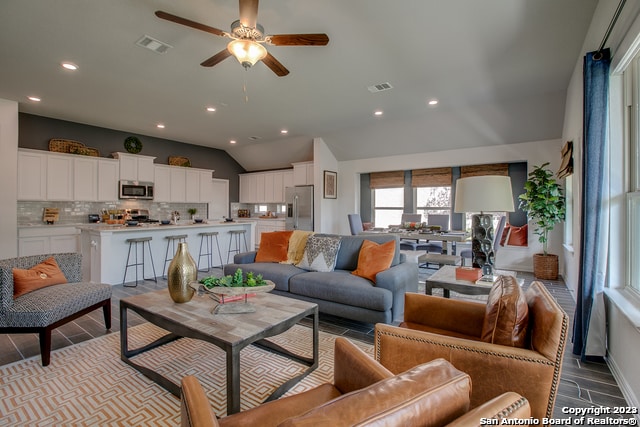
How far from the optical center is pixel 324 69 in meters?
3.80

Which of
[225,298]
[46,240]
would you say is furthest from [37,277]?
[46,240]

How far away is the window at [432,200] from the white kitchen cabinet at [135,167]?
634 cm

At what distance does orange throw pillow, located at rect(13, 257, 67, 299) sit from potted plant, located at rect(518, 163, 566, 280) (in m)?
6.37

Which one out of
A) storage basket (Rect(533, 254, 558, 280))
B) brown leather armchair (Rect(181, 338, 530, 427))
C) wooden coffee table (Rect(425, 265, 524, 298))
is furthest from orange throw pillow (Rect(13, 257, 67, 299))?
storage basket (Rect(533, 254, 558, 280))

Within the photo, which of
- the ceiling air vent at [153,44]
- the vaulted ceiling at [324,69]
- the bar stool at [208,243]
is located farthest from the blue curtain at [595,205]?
the bar stool at [208,243]

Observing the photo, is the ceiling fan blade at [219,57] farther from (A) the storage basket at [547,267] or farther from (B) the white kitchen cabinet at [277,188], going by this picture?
(B) the white kitchen cabinet at [277,188]

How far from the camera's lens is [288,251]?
399cm

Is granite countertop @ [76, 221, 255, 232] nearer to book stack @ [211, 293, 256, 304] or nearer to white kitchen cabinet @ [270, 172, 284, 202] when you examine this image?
white kitchen cabinet @ [270, 172, 284, 202]

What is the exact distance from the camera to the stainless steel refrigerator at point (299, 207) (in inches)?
305

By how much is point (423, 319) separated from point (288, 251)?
7.35 ft

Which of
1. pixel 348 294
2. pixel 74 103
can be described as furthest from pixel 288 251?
pixel 74 103

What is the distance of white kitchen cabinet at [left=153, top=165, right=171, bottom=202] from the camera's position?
7.23 m

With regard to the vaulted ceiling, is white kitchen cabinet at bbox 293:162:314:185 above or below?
below

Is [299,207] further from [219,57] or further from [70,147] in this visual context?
[219,57]
